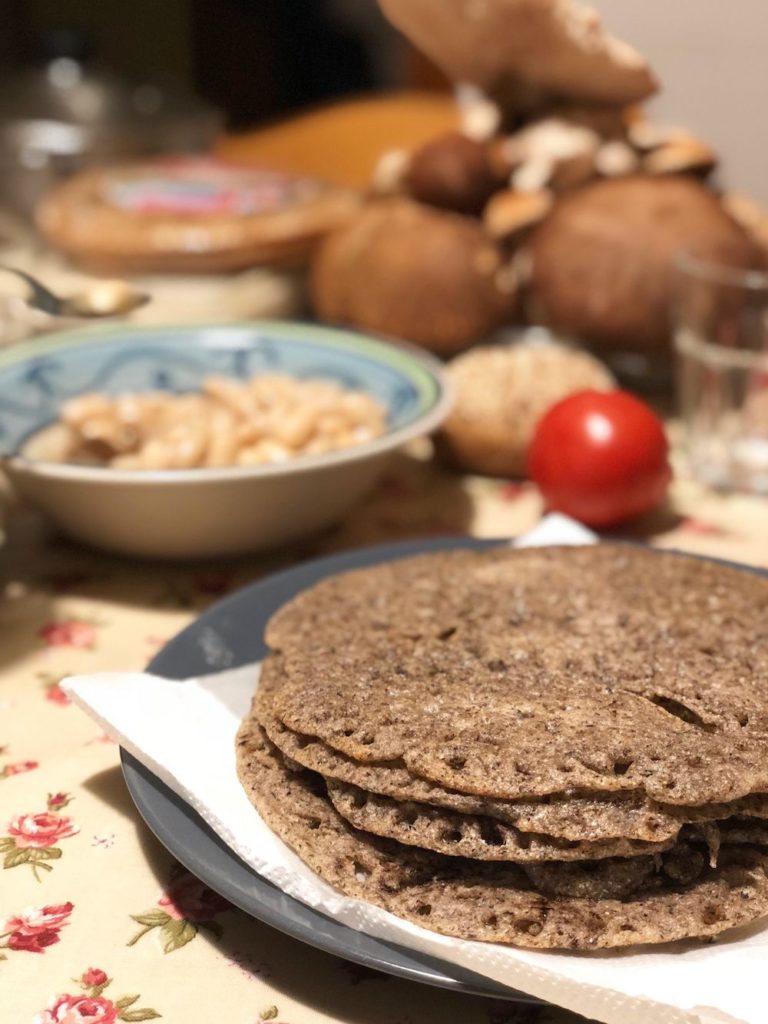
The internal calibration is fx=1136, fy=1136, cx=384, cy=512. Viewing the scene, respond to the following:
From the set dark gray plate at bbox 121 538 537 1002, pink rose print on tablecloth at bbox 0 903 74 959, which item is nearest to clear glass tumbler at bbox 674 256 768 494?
dark gray plate at bbox 121 538 537 1002

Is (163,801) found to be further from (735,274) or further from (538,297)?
(538,297)

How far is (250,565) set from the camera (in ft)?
4.21

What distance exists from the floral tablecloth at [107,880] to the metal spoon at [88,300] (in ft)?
0.99

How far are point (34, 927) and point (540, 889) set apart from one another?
0.34 metres

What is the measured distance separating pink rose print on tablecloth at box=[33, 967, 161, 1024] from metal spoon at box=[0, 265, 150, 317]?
64cm

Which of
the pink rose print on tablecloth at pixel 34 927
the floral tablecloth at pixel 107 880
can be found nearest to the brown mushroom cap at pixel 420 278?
the floral tablecloth at pixel 107 880

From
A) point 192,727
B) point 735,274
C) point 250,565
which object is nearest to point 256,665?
point 192,727

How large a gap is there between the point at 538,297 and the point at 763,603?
0.96m

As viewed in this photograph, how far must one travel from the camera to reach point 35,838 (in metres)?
0.84

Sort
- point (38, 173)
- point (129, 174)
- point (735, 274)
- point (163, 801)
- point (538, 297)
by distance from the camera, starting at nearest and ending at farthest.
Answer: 1. point (163, 801)
2. point (735, 274)
3. point (538, 297)
4. point (129, 174)
5. point (38, 173)

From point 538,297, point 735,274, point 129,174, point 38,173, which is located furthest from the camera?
point 38,173

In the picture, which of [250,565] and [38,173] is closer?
[250,565]

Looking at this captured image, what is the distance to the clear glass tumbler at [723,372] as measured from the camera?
1513mm

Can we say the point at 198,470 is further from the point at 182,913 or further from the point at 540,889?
the point at 540,889
